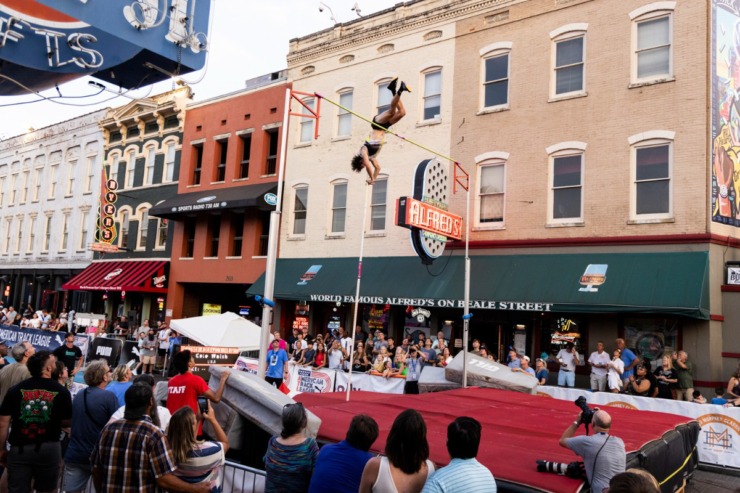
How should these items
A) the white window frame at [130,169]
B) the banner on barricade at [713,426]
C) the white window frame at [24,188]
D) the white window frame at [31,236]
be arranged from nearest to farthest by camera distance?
the banner on barricade at [713,426] → the white window frame at [130,169] → the white window frame at [31,236] → the white window frame at [24,188]

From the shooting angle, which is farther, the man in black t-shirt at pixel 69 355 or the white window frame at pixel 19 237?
the white window frame at pixel 19 237

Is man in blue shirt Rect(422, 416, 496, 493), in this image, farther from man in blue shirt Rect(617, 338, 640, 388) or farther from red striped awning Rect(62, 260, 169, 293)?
red striped awning Rect(62, 260, 169, 293)

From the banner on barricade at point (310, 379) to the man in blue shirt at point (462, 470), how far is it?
1162cm

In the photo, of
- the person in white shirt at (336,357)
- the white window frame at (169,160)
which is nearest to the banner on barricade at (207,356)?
the person in white shirt at (336,357)

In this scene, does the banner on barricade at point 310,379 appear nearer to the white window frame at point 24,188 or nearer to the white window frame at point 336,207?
the white window frame at point 336,207

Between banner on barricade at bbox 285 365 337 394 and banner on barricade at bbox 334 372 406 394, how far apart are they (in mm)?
255

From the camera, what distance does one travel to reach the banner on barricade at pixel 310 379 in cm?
1555

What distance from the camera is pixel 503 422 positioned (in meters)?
7.70

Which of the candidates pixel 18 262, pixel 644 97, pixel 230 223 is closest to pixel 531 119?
pixel 644 97

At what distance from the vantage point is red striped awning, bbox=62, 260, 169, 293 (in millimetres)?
27562

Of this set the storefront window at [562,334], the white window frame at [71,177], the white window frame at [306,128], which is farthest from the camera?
the white window frame at [71,177]

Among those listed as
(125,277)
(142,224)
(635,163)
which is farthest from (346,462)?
(142,224)

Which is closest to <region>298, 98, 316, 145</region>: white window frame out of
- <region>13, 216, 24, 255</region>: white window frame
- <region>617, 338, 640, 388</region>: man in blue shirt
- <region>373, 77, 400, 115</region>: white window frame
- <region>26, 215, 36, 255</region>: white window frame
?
<region>373, 77, 400, 115</region>: white window frame

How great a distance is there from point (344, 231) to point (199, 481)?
17.8 m
